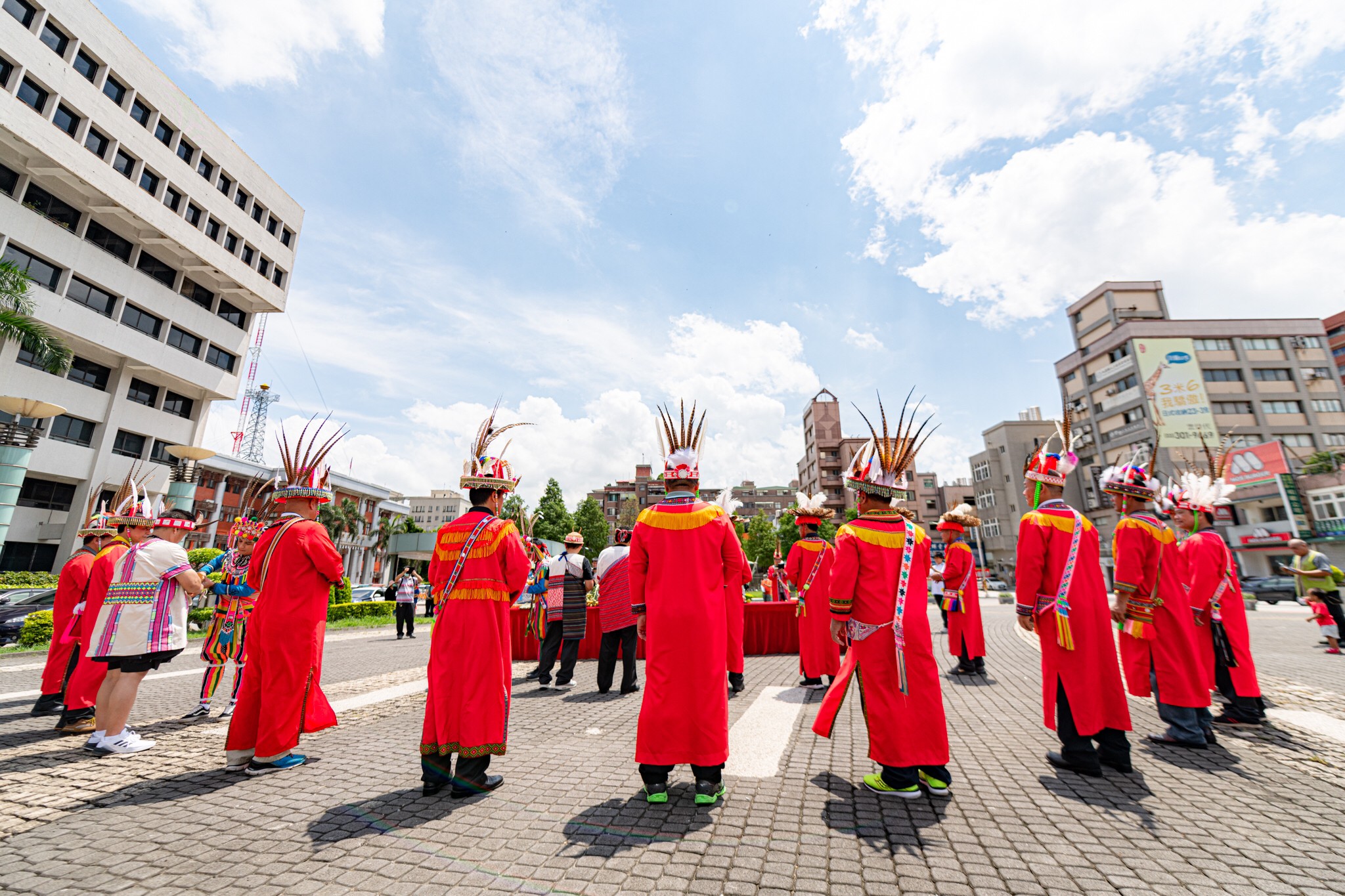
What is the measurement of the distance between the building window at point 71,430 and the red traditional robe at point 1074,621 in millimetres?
37894

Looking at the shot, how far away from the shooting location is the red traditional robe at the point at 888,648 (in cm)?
367

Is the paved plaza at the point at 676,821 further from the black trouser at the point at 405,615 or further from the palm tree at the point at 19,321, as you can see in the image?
the palm tree at the point at 19,321

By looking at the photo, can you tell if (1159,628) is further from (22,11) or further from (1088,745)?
(22,11)

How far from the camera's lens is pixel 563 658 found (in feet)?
26.1

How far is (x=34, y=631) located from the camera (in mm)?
12672

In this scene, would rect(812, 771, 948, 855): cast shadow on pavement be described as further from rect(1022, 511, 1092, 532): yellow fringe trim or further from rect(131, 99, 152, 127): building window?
rect(131, 99, 152, 127): building window

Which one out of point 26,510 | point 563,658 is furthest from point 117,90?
point 563,658

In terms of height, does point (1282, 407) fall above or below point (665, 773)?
above

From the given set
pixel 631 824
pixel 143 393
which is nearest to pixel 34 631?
pixel 631 824

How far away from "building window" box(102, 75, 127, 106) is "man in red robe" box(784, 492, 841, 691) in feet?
122

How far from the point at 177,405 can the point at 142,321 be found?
216 inches

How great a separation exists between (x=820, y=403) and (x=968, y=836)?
76731 millimetres

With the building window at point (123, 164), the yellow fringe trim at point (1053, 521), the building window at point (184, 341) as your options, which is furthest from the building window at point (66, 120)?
the yellow fringe trim at point (1053, 521)

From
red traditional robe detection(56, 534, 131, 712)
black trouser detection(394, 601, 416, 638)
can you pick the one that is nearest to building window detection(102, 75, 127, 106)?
black trouser detection(394, 601, 416, 638)
